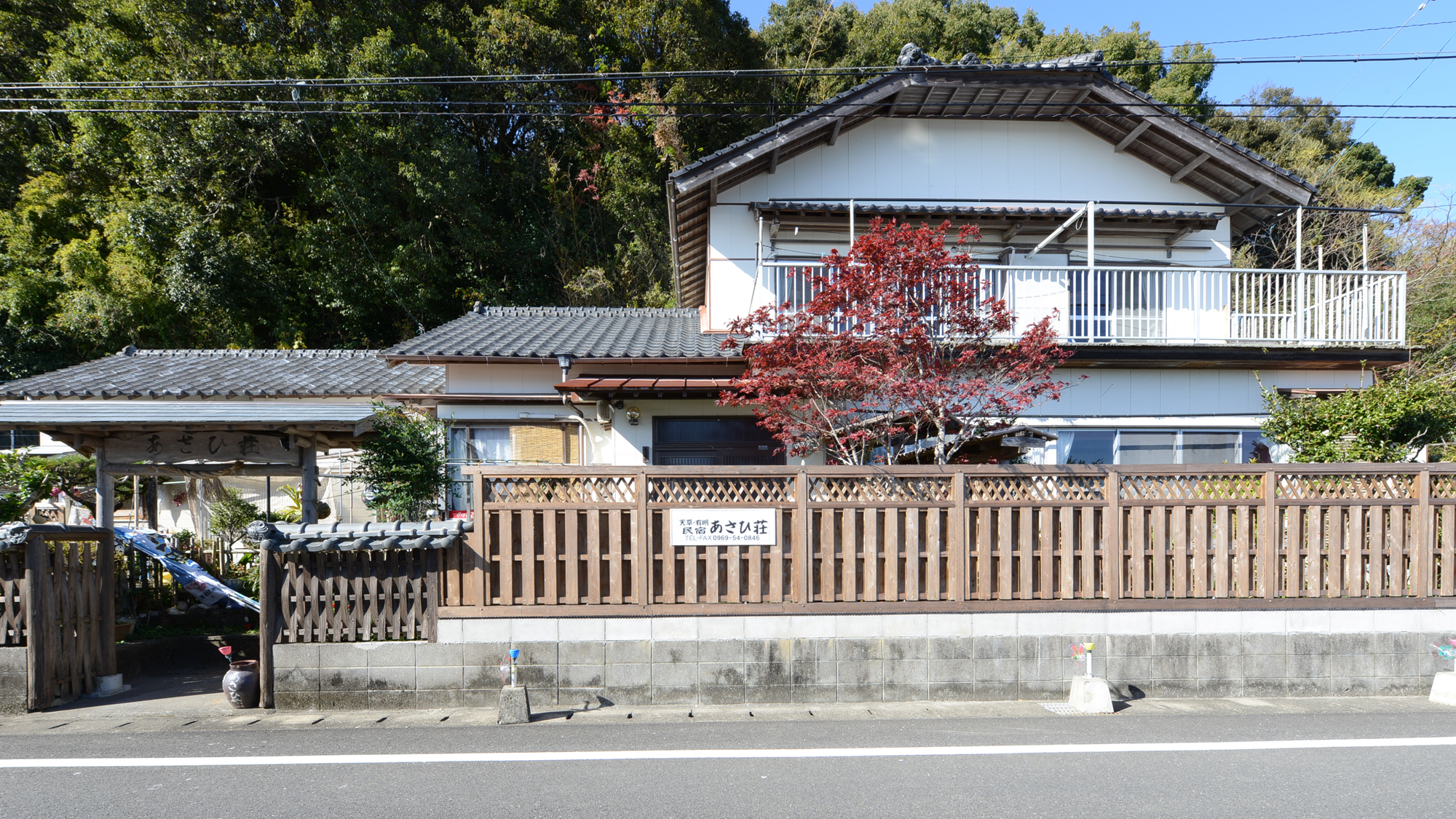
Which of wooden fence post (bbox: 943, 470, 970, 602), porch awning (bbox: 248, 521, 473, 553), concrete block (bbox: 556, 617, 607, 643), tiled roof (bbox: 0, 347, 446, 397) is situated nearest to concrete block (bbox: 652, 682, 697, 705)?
concrete block (bbox: 556, 617, 607, 643)

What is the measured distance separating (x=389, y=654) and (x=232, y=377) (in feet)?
24.2

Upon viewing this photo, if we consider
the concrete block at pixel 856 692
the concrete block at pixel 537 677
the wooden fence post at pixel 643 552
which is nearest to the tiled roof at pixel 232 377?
the wooden fence post at pixel 643 552

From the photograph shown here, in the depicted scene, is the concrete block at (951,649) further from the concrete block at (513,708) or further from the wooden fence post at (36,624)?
the wooden fence post at (36,624)

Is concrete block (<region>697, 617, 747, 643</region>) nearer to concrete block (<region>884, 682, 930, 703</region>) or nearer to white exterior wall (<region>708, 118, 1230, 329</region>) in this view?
concrete block (<region>884, 682, 930, 703</region>)

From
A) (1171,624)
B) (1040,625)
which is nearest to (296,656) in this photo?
(1040,625)

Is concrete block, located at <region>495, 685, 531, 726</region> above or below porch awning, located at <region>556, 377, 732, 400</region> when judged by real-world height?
below

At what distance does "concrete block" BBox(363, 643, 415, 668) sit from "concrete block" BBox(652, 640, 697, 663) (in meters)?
2.31

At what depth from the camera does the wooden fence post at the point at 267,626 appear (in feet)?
23.9

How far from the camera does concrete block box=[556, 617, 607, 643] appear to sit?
7379 mm

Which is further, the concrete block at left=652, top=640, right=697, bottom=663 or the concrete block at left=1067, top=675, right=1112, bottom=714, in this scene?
the concrete block at left=652, top=640, right=697, bottom=663

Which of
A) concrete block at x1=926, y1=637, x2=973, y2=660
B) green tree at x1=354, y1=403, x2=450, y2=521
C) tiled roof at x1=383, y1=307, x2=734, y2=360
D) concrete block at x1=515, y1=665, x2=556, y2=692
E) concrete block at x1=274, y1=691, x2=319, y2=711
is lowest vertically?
concrete block at x1=274, y1=691, x2=319, y2=711

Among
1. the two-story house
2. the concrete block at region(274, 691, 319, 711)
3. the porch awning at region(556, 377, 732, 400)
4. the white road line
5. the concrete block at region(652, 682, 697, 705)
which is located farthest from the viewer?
the two-story house

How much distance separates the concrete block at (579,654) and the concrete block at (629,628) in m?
0.16

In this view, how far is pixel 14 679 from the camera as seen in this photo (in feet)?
23.6
